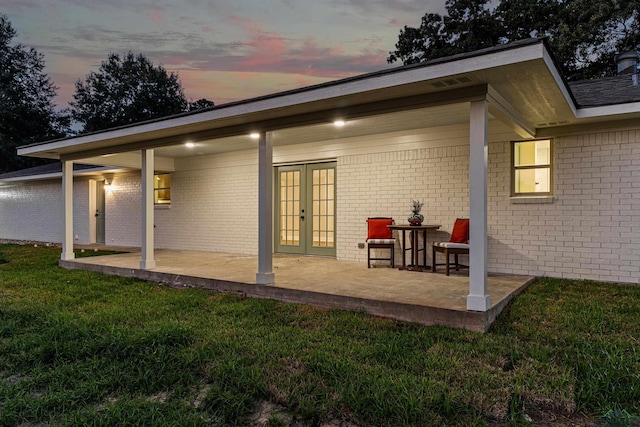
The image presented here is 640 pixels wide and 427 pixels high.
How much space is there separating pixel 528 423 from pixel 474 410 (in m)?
0.27

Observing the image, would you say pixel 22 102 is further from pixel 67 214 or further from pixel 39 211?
pixel 67 214

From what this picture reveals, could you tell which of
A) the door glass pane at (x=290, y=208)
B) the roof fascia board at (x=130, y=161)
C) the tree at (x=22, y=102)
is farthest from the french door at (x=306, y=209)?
the tree at (x=22, y=102)

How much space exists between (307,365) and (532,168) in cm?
477

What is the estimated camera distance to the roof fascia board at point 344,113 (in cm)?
386

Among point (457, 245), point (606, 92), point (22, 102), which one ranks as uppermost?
point (22, 102)

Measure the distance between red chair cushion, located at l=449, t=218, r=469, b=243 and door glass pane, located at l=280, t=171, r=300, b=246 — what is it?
3.41m

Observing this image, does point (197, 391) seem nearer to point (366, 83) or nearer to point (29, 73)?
point (366, 83)

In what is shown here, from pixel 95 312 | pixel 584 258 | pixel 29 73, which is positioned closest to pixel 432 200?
pixel 584 258

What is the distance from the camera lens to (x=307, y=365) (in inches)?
114

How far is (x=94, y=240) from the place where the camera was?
12.4 m

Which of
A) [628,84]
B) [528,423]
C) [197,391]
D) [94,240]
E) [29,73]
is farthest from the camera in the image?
[29,73]

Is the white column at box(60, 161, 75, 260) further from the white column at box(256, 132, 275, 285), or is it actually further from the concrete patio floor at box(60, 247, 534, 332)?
the white column at box(256, 132, 275, 285)

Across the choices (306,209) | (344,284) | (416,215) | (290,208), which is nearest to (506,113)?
(416,215)

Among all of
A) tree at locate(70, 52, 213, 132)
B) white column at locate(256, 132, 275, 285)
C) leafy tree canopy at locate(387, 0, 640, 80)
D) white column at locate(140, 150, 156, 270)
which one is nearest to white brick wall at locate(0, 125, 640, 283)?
white column at locate(140, 150, 156, 270)
